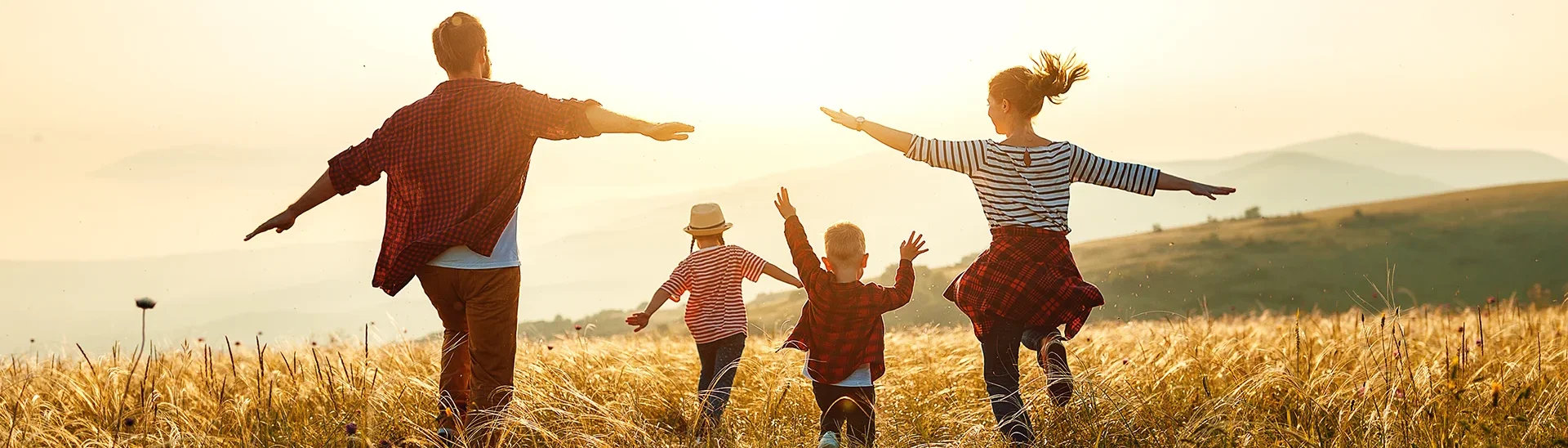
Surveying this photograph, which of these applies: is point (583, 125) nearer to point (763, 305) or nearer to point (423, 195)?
point (423, 195)

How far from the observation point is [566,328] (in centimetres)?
984

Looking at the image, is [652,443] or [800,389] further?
[800,389]

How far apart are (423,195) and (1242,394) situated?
4.18 m

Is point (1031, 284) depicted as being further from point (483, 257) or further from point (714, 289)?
point (483, 257)

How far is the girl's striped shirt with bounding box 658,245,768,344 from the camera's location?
643 centimetres

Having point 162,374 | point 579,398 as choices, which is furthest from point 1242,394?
point 162,374

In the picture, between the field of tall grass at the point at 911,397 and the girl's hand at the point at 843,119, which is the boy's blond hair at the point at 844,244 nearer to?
the girl's hand at the point at 843,119

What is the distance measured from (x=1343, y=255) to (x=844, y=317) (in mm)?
45891

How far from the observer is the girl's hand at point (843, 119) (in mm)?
5145

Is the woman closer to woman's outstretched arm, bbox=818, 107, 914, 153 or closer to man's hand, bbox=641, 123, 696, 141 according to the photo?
woman's outstretched arm, bbox=818, 107, 914, 153

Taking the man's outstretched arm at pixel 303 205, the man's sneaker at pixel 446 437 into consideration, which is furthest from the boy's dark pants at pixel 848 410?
the man's outstretched arm at pixel 303 205

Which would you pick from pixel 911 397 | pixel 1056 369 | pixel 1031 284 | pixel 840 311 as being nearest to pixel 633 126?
pixel 840 311

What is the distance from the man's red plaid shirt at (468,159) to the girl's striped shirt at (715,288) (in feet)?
5.47

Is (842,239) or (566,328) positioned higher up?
(842,239)
